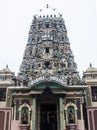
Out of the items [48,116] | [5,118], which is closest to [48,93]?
[48,116]

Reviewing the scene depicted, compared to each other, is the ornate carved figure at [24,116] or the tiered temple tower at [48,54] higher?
the tiered temple tower at [48,54]

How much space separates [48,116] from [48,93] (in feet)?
12.9

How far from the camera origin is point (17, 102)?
1387 inches

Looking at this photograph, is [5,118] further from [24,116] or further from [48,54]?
[48,54]

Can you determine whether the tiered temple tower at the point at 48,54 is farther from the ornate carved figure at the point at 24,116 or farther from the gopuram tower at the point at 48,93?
the ornate carved figure at the point at 24,116

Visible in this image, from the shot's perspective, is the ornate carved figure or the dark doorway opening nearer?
the ornate carved figure

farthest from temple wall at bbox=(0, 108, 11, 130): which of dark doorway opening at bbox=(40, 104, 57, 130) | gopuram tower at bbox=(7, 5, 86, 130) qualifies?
dark doorway opening at bbox=(40, 104, 57, 130)

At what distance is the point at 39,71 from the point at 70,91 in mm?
5398

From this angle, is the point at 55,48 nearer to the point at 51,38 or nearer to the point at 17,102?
the point at 51,38

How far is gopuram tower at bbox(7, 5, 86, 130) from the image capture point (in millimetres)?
34031

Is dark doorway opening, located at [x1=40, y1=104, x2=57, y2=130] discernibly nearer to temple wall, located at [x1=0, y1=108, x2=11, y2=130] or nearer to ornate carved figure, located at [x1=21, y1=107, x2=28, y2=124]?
ornate carved figure, located at [x1=21, y1=107, x2=28, y2=124]

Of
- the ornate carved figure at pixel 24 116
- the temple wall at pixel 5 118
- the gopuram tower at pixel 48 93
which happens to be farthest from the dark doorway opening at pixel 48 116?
the temple wall at pixel 5 118

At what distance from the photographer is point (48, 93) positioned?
1371 inches

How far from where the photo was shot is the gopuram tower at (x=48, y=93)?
34.0 m
